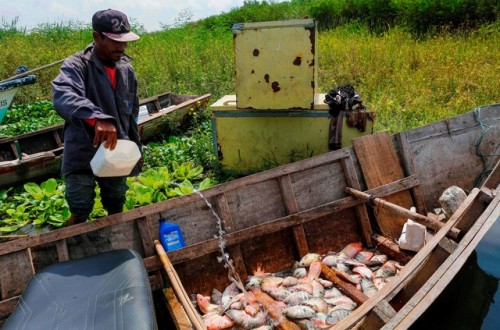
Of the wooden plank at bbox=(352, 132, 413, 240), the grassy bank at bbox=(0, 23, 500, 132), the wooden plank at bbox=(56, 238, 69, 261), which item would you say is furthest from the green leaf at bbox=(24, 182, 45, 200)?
the grassy bank at bbox=(0, 23, 500, 132)

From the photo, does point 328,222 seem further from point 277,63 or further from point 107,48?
point 107,48

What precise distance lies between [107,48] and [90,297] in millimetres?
1691

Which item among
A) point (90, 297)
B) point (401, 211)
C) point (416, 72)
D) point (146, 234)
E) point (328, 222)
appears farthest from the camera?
point (416, 72)

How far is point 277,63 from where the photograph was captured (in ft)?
14.8

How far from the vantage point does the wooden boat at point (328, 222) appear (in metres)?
2.90

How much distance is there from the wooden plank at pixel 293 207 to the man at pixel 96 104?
51.3 inches

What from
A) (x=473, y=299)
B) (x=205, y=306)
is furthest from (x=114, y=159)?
(x=473, y=299)

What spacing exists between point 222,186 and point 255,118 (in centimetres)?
166


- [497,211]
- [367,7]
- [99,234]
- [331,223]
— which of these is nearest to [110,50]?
[99,234]

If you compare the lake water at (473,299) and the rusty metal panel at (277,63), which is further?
the rusty metal panel at (277,63)

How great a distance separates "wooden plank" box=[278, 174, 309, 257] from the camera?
3762 millimetres

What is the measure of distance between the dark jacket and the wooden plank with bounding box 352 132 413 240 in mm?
2153

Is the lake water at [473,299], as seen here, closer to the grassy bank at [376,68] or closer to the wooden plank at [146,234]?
the wooden plank at [146,234]

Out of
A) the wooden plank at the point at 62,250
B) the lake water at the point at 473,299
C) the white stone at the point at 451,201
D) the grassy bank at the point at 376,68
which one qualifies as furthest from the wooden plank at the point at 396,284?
the grassy bank at the point at 376,68
